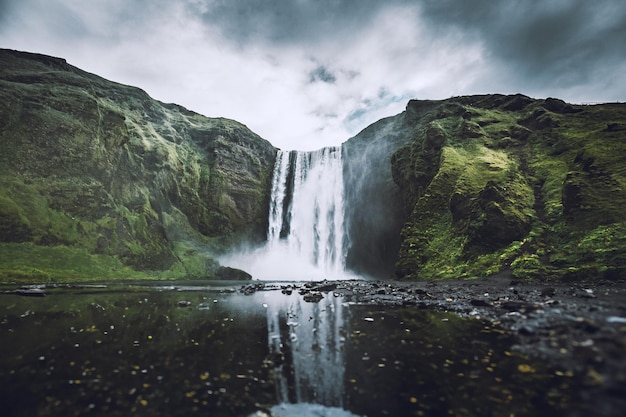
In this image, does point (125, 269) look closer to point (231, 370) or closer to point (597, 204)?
point (231, 370)

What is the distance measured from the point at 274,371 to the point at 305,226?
68342 millimetres

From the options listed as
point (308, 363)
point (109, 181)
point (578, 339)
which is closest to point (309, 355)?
point (308, 363)

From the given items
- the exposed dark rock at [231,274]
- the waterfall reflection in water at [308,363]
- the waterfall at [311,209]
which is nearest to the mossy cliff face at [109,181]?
the exposed dark rock at [231,274]

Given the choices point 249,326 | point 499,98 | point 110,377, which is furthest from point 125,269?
point 499,98

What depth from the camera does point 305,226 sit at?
250ft

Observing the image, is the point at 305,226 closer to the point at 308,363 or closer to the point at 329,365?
the point at 308,363

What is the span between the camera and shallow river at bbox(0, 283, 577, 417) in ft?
19.1

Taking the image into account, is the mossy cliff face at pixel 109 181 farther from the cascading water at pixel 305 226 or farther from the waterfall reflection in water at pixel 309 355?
the waterfall reflection in water at pixel 309 355

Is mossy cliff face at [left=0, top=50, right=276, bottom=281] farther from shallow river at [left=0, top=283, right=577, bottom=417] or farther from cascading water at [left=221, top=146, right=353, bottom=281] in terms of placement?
shallow river at [left=0, top=283, right=577, bottom=417]

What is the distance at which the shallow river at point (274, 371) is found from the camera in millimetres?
5820

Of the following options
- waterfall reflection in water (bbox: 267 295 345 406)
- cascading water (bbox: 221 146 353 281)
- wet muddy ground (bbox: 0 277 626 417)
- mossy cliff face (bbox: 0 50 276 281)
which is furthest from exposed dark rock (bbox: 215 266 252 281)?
wet muddy ground (bbox: 0 277 626 417)

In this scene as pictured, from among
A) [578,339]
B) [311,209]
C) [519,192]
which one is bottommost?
[578,339]

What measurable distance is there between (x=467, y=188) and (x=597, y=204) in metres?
14.1

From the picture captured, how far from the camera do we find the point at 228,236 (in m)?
81.6
